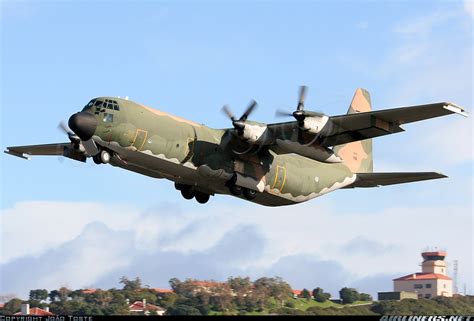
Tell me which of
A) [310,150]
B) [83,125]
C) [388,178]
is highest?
[83,125]

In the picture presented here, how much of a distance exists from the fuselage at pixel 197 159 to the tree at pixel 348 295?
1444cm

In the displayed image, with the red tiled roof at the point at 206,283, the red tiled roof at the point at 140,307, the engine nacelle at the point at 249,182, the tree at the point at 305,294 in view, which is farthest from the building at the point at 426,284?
the engine nacelle at the point at 249,182

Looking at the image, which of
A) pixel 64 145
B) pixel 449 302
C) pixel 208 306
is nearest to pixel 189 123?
pixel 64 145

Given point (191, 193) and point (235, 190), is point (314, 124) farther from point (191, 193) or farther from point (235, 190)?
point (191, 193)

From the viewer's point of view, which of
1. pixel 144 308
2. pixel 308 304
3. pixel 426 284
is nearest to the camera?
pixel 144 308

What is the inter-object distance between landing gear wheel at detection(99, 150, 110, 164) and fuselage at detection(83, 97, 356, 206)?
312 mm

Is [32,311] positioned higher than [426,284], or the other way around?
[426,284]

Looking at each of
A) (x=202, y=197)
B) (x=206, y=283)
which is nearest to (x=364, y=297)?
(x=206, y=283)

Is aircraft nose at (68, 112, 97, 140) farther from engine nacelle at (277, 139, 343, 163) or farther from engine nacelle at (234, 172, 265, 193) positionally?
engine nacelle at (277, 139, 343, 163)

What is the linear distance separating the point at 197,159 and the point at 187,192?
3889mm

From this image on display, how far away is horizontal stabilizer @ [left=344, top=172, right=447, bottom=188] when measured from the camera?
39281mm

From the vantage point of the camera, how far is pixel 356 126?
36812mm

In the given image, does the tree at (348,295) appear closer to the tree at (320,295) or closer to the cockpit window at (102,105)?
the tree at (320,295)

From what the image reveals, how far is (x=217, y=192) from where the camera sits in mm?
40438
